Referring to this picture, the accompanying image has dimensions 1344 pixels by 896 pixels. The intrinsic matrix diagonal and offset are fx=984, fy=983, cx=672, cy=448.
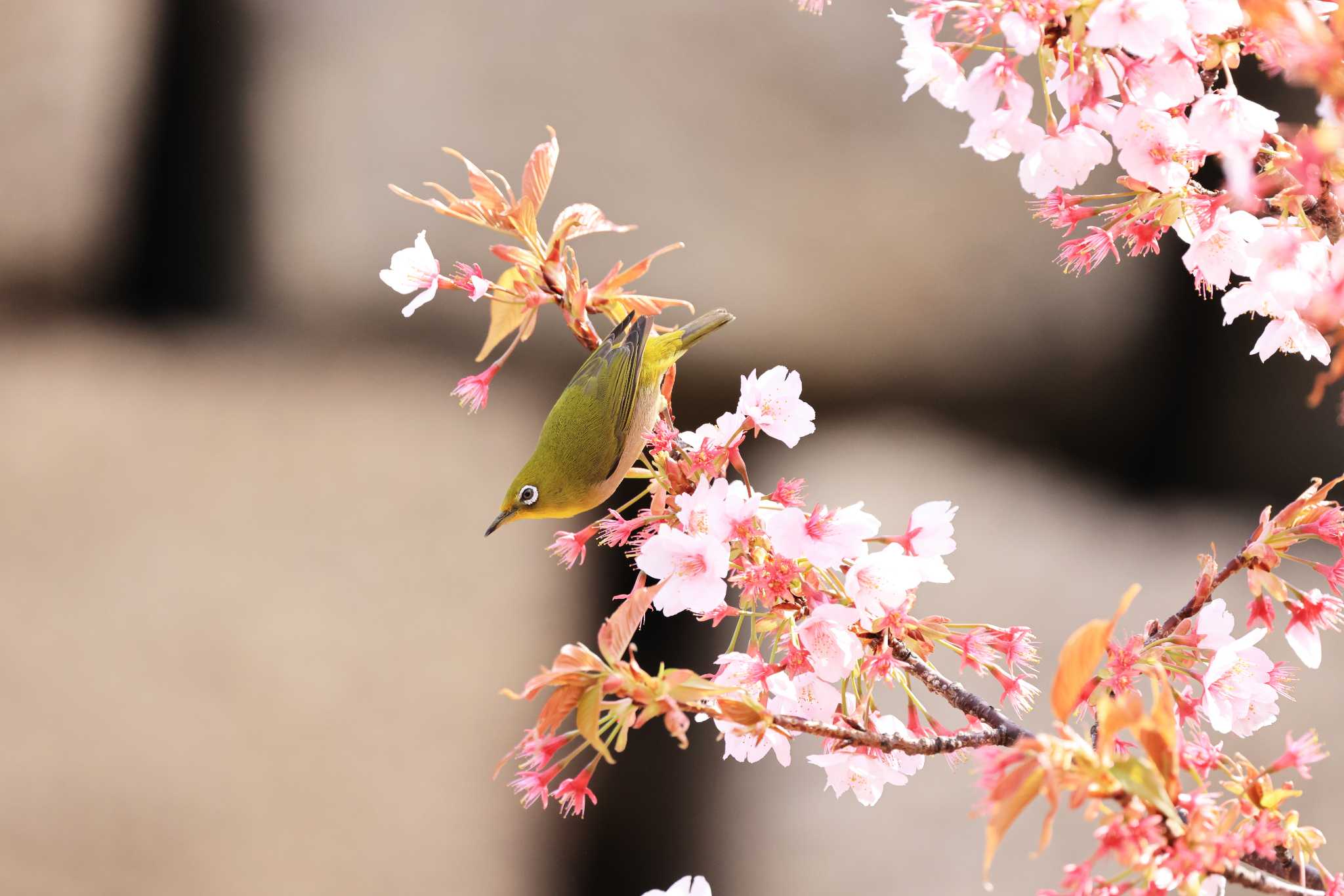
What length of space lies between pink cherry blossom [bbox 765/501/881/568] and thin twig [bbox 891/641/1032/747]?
55mm

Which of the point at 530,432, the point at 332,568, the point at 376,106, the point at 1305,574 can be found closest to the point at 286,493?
the point at 332,568

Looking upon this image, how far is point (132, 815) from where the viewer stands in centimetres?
92

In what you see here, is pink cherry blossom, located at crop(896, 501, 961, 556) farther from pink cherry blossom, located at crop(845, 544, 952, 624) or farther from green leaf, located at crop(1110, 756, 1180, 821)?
green leaf, located at crop(1110, 756, 1180, 821)

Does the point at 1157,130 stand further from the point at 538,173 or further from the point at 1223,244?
the point at 538,173

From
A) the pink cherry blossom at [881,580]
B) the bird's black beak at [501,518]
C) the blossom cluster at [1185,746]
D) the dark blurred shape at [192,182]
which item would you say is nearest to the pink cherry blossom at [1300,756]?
the blossom cluster at [1185,746]

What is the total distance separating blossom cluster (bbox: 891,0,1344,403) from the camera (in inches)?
11.5

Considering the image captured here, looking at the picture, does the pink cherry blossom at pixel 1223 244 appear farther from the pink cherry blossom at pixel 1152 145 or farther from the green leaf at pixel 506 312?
the green leaf at pixel 506 312

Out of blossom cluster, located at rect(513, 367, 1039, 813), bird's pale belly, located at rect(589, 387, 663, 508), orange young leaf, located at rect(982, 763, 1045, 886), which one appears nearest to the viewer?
orange young leaf, located at rect(982, 763, 1045, 886)

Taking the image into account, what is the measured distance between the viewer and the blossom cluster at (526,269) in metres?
0.37

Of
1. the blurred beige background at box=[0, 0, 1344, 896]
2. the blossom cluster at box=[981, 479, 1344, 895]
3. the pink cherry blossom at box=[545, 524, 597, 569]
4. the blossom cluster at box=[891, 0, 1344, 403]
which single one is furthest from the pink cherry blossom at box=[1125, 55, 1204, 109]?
the blurred beige background at box=[0, 0, 1344, 896]

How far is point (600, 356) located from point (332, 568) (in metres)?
0.62

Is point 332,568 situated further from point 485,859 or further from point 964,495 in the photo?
point 964,495

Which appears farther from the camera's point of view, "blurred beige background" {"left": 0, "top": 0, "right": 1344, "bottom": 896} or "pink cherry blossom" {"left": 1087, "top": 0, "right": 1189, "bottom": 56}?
"blurred beige background" {"left": 0, "top": 0, "right": 1344, "bottom": 896}

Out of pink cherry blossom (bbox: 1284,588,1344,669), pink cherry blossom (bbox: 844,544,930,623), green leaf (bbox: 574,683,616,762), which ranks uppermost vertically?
pink cherry blossom (bbox: 1284,588,1344,669)
